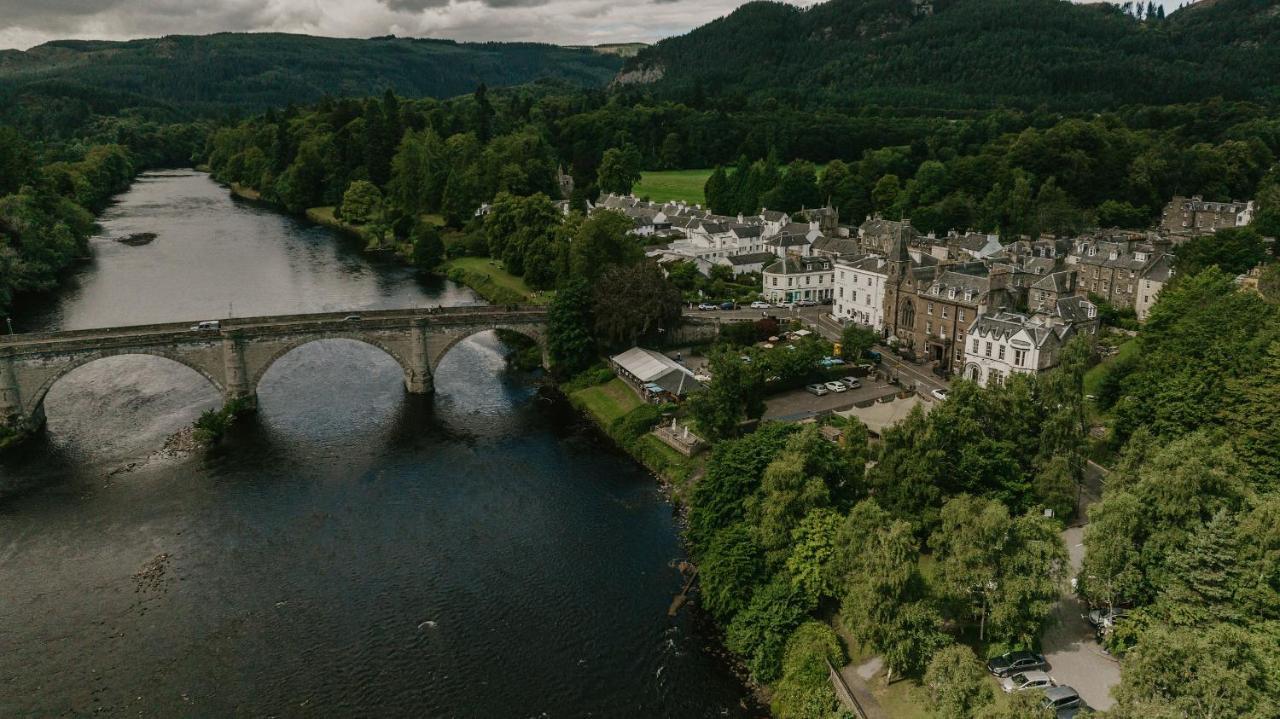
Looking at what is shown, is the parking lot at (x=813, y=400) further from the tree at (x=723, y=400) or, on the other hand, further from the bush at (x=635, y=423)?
the bush at (x=635, y=423)

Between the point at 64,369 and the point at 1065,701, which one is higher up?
the point at 64,369

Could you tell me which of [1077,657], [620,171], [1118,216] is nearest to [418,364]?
[1077,657]

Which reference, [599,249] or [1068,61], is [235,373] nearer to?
[599,249]

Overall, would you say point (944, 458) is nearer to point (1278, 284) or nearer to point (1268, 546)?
point (1268, 546)

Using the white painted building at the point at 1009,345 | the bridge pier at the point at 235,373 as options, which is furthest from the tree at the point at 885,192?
the bridge pier at the point at 235,373

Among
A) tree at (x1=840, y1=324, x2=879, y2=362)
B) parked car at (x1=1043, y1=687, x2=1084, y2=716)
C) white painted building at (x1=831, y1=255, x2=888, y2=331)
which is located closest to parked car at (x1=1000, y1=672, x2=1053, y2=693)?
parked car at (x1=1043, y1=687, x2=1084, y2=716)

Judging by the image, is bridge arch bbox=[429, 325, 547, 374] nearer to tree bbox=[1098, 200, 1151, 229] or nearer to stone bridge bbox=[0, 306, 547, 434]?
stone bridge bbox=[0, 306, 547, 434]
